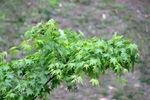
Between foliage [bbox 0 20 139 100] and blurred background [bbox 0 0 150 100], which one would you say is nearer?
foliage [bbox 0 20 139 100]

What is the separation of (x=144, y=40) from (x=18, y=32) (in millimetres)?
4936

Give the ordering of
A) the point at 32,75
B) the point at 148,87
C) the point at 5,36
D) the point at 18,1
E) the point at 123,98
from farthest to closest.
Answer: the point at 18,1 → the point at 5,36 → the point at 148,87 → the point at 123,98 → the point at 32,75

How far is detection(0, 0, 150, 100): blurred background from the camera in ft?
21.2

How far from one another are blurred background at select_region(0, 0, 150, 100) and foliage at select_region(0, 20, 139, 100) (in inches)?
131

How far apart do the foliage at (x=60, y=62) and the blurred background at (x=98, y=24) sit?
3.32 m

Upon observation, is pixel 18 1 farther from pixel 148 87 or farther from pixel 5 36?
pixel 148 87

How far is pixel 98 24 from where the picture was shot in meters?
8.85

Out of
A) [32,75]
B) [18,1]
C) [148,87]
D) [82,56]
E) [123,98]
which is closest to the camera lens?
[82,56]

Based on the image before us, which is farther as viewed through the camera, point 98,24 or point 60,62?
point 98,24

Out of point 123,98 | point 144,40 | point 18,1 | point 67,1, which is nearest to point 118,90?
point 123,98

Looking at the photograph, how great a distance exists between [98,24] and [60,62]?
6244 mm

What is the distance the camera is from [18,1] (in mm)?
9305

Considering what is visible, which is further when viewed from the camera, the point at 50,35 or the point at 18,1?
the point at 18,1

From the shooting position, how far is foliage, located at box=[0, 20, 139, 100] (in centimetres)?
273
